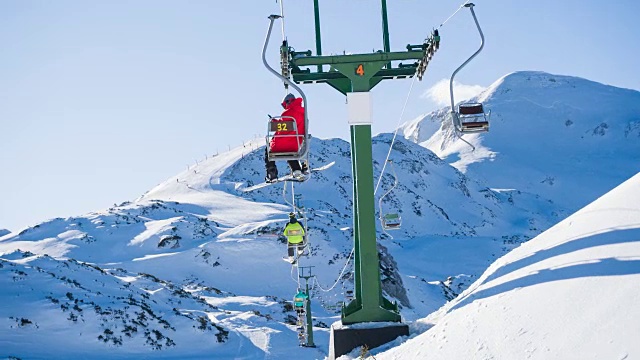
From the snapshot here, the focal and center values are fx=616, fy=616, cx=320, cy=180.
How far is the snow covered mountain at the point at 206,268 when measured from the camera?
23578 millimetres

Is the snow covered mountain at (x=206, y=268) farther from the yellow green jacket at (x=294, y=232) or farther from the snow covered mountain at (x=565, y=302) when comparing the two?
the snow covered mountain at (x=565, y=302)

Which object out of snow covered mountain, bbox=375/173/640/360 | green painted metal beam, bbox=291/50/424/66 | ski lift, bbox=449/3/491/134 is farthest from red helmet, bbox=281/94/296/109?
snow covered mountain, bbox=375/173/640/360

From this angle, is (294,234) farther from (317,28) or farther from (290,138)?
(317,28)

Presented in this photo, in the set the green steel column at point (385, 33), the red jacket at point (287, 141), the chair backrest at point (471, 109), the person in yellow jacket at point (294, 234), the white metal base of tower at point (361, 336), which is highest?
the green steel column at point (385, 33)

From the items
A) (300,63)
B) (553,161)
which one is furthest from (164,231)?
(553,161)

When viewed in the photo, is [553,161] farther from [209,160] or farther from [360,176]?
[360,176]

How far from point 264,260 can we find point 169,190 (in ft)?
143

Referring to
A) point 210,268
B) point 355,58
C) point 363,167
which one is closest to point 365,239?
point 363,167

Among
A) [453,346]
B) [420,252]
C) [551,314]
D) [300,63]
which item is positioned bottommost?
[420,252]

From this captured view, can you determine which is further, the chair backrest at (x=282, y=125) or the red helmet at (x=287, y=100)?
the red helmet at (x=287, y=100)

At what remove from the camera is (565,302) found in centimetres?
576

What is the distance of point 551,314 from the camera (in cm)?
571

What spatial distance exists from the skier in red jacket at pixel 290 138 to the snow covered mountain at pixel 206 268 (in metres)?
0.75

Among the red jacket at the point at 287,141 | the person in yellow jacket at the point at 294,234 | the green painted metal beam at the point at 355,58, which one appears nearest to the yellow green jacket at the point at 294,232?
the person in yellow jacket at the point at 294,234
